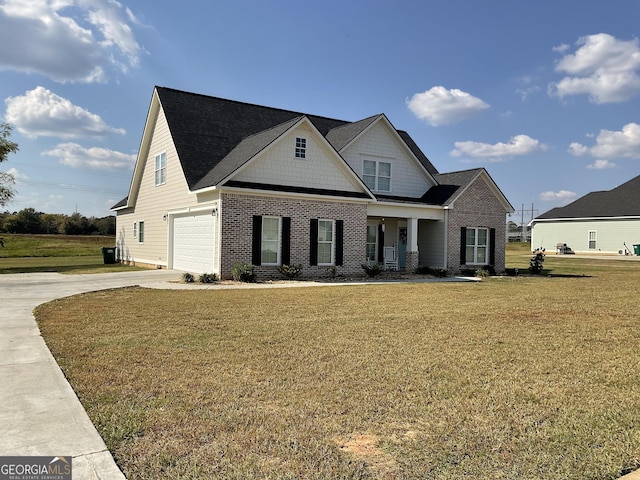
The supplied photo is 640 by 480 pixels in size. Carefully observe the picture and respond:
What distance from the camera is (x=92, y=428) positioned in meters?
4.01

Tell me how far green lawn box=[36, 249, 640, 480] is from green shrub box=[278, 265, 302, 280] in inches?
286

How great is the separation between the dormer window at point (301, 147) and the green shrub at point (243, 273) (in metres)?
4.86

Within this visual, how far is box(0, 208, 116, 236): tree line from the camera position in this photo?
69.3 metres

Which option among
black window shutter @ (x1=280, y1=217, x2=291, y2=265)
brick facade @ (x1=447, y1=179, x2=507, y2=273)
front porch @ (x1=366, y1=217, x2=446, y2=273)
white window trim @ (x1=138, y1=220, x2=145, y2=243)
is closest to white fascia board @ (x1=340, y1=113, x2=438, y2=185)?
brick facade @ (x1=447, y1=179, x2=507, y2=273)

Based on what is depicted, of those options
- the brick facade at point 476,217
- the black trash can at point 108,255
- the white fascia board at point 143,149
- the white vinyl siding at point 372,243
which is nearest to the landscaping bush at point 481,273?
the brick facade at point 476,217

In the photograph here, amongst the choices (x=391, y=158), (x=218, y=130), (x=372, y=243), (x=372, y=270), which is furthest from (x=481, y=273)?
(x=218, y=130)

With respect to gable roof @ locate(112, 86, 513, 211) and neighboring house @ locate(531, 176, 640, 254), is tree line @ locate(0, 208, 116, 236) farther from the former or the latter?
neighboring house @ locate(531, 176, 640, 254)

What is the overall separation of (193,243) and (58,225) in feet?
206

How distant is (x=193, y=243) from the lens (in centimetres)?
1948

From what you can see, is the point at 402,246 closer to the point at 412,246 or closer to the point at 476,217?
the point at 412,246

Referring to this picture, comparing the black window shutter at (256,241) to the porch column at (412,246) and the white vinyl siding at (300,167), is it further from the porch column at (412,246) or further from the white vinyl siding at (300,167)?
the porch column at (412,246)

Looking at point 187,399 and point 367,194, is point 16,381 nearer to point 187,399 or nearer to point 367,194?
point 187,399

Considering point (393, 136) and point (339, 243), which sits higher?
point (393, 136)

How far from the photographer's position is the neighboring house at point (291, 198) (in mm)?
17578
